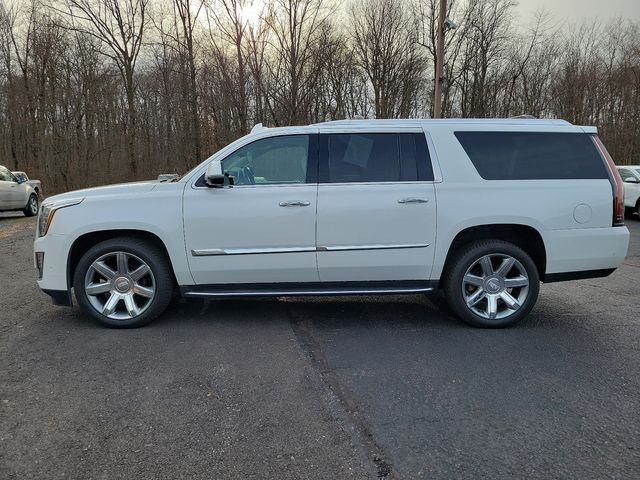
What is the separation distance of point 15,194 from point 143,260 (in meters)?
13.8

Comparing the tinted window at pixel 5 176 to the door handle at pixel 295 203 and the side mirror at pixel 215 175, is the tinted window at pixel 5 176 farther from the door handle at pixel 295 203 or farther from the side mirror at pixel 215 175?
the door handle at pixel 295 203

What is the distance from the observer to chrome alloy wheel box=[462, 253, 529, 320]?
176 inches

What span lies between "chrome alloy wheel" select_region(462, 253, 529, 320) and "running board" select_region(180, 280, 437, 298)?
45cm

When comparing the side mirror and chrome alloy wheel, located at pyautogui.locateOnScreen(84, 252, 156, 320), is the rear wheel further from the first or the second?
the side mirror

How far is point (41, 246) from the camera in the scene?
4355 millimetres

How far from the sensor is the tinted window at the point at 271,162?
441 cm

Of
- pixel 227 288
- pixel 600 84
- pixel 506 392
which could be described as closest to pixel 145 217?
pixel 227 288

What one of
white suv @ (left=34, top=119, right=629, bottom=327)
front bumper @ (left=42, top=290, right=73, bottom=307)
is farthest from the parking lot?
white suv @ (left=34, top=119, right=629, bottom=327)

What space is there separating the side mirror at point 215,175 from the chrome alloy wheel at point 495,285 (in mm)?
2464

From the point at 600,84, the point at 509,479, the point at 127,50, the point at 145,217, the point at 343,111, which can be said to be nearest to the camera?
the point at 509,479

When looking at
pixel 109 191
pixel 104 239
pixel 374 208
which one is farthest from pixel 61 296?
pixel 374 208

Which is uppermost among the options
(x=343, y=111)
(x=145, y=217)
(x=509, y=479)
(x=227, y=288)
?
(x=343, y=111)

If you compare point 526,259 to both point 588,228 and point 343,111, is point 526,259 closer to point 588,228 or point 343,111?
point 588,228

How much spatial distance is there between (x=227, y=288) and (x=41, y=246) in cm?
178
